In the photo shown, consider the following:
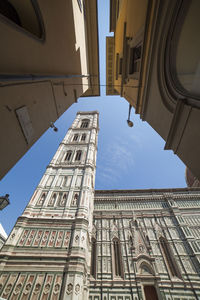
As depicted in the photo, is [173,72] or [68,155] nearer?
[173,72]

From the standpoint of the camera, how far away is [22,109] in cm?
231

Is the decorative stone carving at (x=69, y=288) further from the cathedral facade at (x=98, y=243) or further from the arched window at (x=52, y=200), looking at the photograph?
the arched window at (x=52, y=200)

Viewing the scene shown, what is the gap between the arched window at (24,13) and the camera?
2.41 metres

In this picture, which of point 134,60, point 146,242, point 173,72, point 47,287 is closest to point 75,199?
point 47,287

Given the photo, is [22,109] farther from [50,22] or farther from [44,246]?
[44,246]

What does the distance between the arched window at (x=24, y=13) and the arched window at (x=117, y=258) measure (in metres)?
14.7

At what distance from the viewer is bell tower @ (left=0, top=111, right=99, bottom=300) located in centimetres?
662

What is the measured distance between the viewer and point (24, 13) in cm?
257

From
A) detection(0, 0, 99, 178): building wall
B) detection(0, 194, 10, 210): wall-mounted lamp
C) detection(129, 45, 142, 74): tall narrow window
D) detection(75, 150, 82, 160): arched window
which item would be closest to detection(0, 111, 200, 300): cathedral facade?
detection(75, 150, 82, 160): arched window

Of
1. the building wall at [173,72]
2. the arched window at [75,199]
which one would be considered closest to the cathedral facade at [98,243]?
the arched window at [75,199]

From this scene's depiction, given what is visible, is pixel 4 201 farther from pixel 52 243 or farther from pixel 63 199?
pixel 63 199

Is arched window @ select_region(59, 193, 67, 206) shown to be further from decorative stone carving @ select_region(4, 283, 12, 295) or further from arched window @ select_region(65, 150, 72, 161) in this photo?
arched window @ select_region(65, 150, 72, 161)

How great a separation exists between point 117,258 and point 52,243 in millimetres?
6282

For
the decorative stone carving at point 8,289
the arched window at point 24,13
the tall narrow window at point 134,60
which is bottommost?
the decorative stone carving at point 8,289
